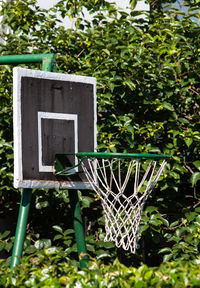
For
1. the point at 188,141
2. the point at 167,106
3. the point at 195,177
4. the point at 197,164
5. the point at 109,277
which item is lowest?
the point at 109,277

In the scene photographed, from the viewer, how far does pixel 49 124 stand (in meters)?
4.31

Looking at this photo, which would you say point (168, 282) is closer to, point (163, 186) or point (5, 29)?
point (163, 186)

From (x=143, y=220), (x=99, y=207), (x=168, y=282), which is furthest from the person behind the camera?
(x=99, y=207)

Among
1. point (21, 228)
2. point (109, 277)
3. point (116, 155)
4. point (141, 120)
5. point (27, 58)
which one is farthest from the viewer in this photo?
point (141, 120)

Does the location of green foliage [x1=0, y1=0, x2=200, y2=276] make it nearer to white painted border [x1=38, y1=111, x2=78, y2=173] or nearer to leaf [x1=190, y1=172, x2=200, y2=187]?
leaf [x1=190, y1=172, x2=200, y2=187]

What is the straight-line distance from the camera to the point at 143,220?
16.2 feet

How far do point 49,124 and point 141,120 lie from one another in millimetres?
1596

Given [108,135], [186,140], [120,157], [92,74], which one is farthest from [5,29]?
[120,157]

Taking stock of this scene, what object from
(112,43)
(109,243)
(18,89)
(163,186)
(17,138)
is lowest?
(109,243)

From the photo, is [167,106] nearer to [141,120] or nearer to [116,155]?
[141,120]

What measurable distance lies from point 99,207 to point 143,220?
877 millimetres

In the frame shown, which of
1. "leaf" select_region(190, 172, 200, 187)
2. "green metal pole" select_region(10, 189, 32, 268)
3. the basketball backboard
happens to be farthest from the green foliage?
"green metal pole" select_region(10, 189, 32, 268)

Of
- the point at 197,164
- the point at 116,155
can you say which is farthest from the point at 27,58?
the point at 197,164

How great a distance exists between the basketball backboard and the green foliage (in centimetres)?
58
